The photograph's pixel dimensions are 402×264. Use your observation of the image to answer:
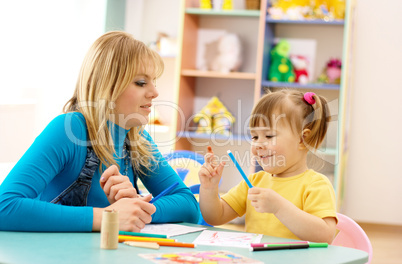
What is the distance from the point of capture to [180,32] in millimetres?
3648

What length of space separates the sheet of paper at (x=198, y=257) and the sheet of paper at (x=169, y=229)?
18 centimetres

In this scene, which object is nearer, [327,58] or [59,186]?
[59,186]

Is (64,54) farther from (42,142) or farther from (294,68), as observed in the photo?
(42,142)

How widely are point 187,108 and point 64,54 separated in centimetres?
111

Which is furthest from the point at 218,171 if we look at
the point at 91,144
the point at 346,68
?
the point at 346,68

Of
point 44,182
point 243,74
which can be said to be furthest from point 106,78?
point 243,74

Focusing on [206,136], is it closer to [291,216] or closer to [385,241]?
[385,241]

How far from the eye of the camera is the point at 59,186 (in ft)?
4.11

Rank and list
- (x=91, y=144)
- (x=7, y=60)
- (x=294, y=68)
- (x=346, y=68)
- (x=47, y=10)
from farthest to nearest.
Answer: (x=294, y=68)
(x=346, y=68)
(x=47, y=10)
(x=7, y=60)
(x=91, y=144)

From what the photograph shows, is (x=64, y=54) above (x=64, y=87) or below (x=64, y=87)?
above

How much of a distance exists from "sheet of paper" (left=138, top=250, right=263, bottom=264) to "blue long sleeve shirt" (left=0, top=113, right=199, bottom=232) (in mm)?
242

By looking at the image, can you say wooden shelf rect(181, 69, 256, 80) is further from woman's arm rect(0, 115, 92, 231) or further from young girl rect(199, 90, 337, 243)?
woman's arm rect(0, 115, 92, 231)

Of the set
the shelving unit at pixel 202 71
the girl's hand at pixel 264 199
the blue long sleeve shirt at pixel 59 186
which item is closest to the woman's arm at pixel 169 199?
the blue long sleeve shirt at pixel 59 186

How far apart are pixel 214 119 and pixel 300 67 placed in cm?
72
